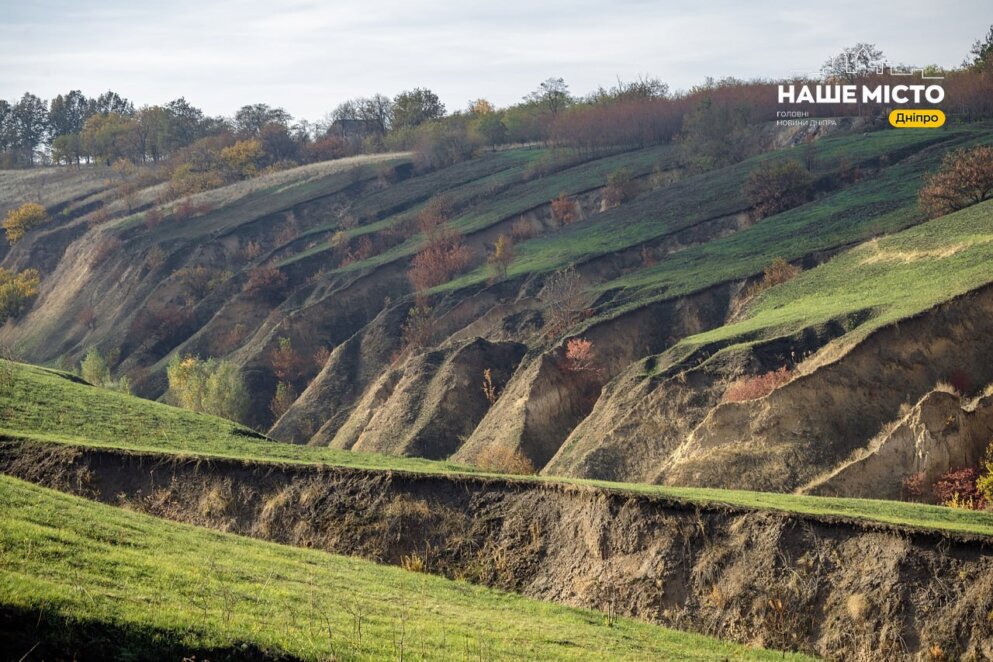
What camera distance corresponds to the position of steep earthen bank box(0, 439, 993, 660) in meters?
22.4

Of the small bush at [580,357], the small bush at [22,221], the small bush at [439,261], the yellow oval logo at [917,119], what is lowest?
the small bush at [580,357]

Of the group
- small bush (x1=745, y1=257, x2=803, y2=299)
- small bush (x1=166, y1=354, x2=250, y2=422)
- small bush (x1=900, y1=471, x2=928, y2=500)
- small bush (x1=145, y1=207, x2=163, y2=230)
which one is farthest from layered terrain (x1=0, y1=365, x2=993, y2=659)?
small bush (x1=145, y1=207, x2=163, y2=230)

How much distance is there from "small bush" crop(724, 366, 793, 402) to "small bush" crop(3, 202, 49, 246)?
102 m

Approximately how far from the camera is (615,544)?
2594 centimetres

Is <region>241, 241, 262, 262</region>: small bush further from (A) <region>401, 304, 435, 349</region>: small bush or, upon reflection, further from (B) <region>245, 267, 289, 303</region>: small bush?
(A) <region>401, 304, 435, 349</region>: small bush

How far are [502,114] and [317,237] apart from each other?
41.4m

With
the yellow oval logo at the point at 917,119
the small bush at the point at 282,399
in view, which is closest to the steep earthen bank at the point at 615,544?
the small bush at the point at 282,399

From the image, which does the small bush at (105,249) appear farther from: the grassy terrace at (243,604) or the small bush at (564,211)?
the grassy terrace at (243,604)

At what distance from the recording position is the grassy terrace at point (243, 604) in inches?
619

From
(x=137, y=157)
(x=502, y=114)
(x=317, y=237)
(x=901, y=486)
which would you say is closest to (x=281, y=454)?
(x=901, y=486)

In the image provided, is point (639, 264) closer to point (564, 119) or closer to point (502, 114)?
point (564, 119)

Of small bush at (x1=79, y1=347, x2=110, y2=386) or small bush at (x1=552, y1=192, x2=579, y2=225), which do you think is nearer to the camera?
small bush at (x1=79, y1=347, x2=110, y2=386)

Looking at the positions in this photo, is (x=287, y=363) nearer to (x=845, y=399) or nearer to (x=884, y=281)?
(x=884, y=281)

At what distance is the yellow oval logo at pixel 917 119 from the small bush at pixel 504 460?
5117 cm
